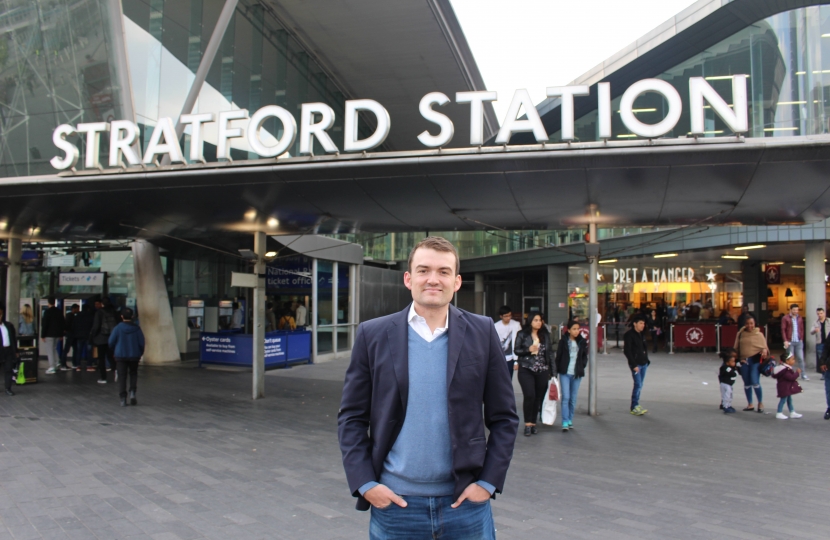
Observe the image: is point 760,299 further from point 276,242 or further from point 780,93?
point 276,242

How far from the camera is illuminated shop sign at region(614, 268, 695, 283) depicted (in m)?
28.0

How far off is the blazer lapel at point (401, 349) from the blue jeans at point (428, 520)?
381 millimetres

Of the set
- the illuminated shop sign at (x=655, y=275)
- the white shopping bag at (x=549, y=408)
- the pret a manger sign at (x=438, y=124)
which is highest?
the pret a manger sign at (x=438, y=124)

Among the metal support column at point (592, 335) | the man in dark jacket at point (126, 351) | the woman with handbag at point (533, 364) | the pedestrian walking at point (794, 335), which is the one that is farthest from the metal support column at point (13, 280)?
the pedestrian walking at point (794, 335)

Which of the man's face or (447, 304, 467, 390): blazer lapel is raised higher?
the man's face

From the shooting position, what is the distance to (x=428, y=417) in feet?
8.10

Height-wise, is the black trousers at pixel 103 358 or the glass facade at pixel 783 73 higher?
the glass facade at pixel 783 73

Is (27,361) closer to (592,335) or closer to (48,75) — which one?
(48,75)

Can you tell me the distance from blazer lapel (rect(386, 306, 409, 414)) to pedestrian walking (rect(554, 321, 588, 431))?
7.08 m

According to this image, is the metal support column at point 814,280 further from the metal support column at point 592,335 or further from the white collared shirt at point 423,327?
the white collared shirt at point 423,327

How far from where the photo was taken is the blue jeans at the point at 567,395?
9.18 metres

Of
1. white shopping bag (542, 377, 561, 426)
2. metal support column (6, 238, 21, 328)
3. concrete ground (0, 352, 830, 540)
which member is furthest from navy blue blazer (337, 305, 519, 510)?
metal support column (6, 238, 21, 328)

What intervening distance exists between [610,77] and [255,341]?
63.2ft

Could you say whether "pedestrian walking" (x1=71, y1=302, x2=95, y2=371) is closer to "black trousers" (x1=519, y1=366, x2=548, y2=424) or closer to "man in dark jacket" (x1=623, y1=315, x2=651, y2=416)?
"black trousers" (x1=519, y1=366, x2=548, y2=424)
